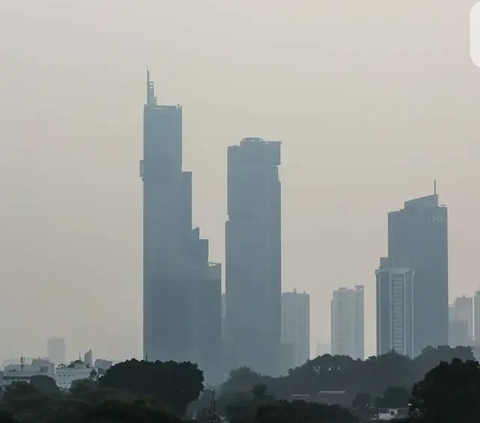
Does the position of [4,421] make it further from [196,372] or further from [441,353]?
[441,353]

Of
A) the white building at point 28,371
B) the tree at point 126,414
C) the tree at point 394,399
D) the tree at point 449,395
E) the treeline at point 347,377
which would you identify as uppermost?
the white building at point 28,371

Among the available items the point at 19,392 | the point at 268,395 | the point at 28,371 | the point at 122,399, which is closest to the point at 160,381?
the point at 19,392

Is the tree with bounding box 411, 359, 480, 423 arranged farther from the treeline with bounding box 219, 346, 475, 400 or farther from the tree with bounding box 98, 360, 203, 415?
the treeline with bounding box 219, 346, 475, 400

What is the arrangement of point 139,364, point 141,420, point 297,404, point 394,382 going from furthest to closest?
point 394,382, point 139,364, point 297,404, point 141,420

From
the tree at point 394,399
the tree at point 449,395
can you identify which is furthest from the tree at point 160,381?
the tree at point 449,395

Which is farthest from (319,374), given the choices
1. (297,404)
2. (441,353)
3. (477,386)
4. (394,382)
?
(477,386)

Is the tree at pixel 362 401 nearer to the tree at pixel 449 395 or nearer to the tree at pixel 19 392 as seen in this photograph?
the tree at pixel 19 392

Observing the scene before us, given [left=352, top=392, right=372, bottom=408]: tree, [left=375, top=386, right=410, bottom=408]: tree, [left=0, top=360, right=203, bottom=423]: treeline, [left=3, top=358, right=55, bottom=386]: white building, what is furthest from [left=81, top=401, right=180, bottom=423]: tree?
[left=3, top=358, right=55, bottom=386]: white building
